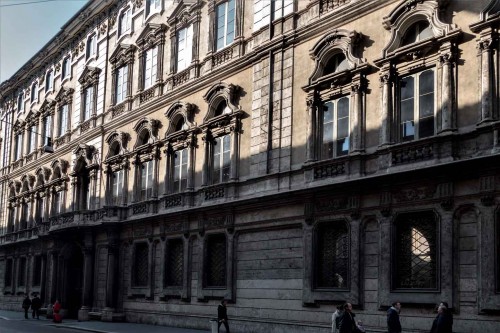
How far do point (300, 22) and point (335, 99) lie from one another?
11.7 feet

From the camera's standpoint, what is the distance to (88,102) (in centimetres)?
4197

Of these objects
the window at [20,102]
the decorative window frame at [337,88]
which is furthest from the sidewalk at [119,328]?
the window at [20,102]

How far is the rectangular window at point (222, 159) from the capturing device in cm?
2805

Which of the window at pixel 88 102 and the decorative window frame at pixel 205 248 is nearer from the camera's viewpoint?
the decorative window frame at pixel 205 248

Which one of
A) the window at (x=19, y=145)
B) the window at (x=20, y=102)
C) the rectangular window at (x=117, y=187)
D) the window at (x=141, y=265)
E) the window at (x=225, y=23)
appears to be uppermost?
the window at (x=20, y=102)

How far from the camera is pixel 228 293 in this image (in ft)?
86.8

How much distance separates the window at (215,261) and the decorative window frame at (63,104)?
1891 cm

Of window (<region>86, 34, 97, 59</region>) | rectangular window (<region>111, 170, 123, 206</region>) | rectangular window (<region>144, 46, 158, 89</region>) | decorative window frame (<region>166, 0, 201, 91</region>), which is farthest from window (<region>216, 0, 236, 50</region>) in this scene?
window (<region>86, 34, 97, 59</region>)

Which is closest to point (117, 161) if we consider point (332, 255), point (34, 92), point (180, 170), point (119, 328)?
point (180, 170)

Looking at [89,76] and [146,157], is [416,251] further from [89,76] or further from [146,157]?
[89,76]

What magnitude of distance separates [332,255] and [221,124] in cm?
833

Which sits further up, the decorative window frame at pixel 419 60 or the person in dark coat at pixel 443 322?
the decorative window frame at pixel 419 60

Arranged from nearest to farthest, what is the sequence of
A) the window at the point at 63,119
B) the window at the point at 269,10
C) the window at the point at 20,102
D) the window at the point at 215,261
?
the window at the point at 269,10 < the window at the point at 215,261 < the window at the point at 63,119 < the window at the point at 20,102

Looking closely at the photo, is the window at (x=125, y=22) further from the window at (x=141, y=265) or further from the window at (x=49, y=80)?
the window at (x=49, y=80)
